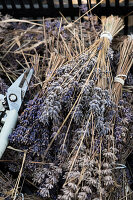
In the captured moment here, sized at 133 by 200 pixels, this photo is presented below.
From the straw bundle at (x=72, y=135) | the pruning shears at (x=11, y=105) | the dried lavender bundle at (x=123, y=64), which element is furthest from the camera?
the dried lavender bundle at (x=123, y=64)

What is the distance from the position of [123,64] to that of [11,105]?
1.55ft

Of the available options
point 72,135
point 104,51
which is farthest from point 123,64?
point 72,135

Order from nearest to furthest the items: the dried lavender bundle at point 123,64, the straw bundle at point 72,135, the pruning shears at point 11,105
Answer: the straw bundle at point 72,135 < the pruning shears at point 11,105 < the dried lavender bundle at point 123,64

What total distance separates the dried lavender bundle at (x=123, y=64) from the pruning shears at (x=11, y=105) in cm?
33

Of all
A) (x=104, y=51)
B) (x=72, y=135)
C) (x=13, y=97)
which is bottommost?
(x=72, y=135)

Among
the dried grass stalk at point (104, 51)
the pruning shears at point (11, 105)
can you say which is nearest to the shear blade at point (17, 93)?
the pruning shears at point (11, 105)

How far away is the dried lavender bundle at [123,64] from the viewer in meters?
1.15

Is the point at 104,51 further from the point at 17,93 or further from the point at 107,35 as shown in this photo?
the point at 17,93

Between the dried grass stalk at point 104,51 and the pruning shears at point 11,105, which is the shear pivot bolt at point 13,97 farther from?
the dried grass stalk at point 104,51

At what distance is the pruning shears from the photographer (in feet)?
3.39

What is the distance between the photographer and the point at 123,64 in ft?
4.05

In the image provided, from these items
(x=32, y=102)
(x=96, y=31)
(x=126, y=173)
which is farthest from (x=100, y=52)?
(x=126, y=173)

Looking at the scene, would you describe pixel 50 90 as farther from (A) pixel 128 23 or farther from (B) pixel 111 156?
(A) pixel 128 23

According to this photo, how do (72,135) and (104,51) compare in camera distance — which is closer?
(72,135)
